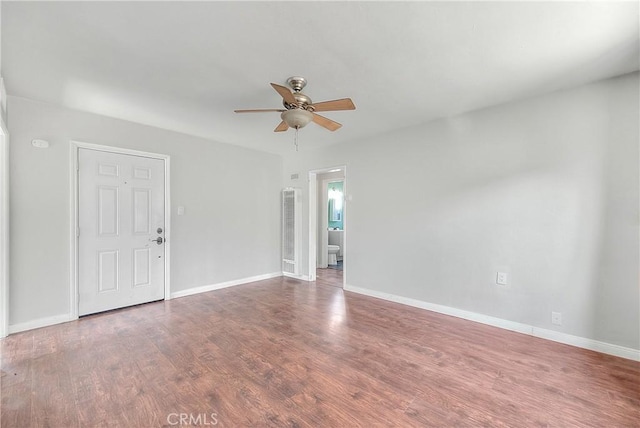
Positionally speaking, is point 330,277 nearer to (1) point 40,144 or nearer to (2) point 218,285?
(2) point 218,285

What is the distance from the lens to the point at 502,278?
3000mm

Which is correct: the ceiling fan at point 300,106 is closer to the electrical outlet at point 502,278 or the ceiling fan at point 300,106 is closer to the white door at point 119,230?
the white door at point 119,230

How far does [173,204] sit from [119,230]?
74 centimetres

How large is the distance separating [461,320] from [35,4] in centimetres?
448

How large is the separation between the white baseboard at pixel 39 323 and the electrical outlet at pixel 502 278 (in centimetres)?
490

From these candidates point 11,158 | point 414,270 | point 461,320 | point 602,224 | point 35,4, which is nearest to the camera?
point 35,4

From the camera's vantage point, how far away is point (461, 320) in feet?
10.6

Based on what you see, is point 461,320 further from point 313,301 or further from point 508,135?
point 508,135

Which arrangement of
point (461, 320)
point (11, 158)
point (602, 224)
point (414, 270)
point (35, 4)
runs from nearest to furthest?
1. point (35, 4)
2. point (602, 224)
3. point (11, 158)
4. point (461, 320)
5. point (414, 270)

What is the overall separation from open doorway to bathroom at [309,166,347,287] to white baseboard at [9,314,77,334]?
3.40m

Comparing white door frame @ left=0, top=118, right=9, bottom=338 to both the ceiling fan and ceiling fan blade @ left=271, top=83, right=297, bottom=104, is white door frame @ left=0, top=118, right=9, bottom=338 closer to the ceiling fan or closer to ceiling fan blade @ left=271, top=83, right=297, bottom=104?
the ceiling fan

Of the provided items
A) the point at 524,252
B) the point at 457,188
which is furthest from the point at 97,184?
the point at 524,252

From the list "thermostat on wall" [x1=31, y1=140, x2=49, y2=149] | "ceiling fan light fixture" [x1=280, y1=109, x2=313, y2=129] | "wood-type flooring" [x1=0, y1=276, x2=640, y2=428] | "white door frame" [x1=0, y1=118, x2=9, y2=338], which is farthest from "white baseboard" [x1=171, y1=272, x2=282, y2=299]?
"ceiling fan light fixture" [x1=280, y1=109, x2=313, y2=129]

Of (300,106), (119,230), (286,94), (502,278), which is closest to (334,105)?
(300,106)
